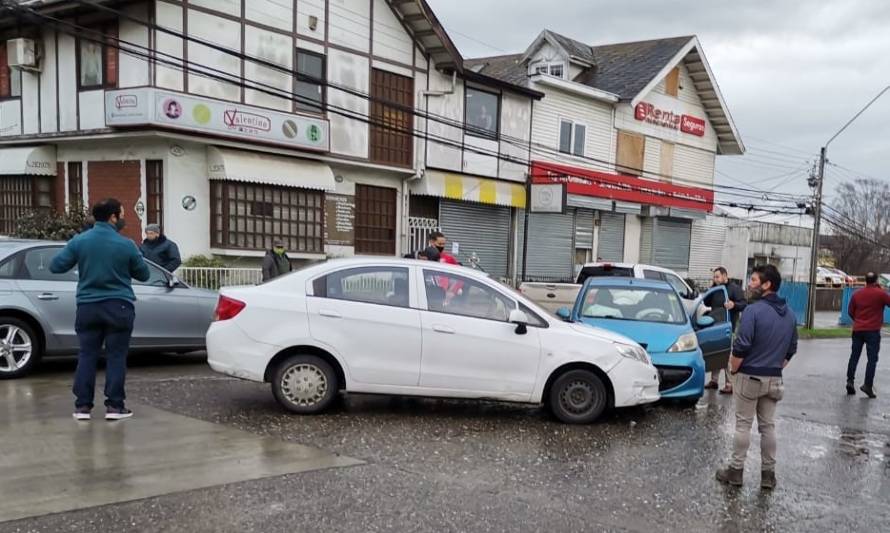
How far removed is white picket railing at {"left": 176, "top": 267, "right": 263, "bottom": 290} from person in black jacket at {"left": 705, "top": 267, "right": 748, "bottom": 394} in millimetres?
8692

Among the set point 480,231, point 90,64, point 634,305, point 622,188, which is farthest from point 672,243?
point 90,64

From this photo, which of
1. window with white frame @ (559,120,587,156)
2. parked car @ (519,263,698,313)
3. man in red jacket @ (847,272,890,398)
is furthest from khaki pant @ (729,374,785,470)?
window with white frame @ (559,120,587,156)

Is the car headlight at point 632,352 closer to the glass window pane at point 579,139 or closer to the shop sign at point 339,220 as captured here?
the shop sign at point 339,220

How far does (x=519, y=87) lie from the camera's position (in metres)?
21.2

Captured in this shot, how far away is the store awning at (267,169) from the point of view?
48.4 ft

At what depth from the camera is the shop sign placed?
17344 mm

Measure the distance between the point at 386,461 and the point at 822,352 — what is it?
1389 cm

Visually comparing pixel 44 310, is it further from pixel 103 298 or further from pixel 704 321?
pixel 704 321

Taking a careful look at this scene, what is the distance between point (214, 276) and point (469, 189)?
835 cm

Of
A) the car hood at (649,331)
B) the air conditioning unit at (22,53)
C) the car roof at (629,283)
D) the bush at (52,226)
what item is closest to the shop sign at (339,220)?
the bush at (52,226)

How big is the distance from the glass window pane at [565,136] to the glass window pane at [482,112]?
3.10 metres

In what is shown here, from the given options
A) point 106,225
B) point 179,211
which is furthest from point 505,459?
point 179,211

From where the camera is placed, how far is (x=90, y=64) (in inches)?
590

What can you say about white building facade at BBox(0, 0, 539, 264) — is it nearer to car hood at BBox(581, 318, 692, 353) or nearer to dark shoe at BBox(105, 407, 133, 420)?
dark shoe at BBox(105, 407, 133, 420)
